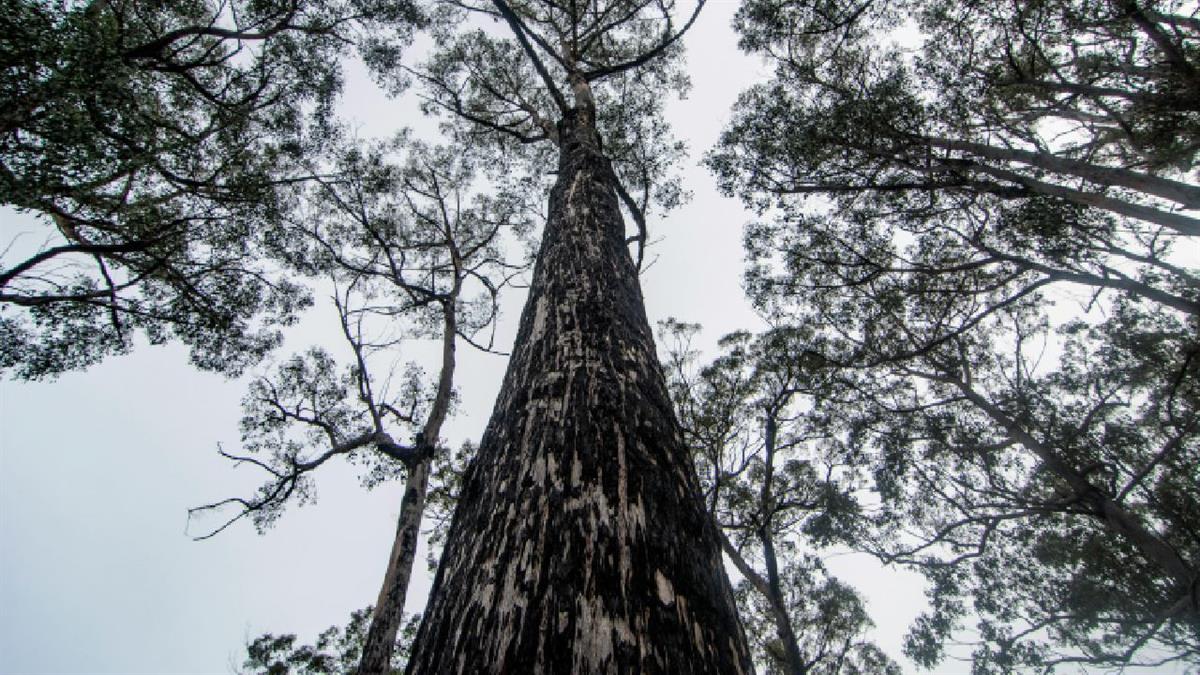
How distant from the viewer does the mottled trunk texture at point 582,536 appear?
93 centimetres

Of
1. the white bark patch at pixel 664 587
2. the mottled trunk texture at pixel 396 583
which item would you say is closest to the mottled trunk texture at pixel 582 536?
the white bark patch at pixel 664 587

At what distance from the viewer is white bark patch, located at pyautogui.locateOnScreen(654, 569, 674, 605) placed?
103 centimetres

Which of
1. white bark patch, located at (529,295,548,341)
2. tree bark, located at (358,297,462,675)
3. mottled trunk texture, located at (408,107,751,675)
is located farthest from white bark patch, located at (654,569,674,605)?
tree bark, located at (358,297,462,675)

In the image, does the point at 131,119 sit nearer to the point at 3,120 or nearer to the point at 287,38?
the point at 3,120

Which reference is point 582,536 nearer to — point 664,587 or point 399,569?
point 664,587

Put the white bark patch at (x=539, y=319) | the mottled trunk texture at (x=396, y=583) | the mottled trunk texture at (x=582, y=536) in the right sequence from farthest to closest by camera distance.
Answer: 1. the mottled trunk texture at (x=396, y=583)
2. the white bark patch at (x=539, y=319)
3. the mottled trunk texture at (x=582, y=536)

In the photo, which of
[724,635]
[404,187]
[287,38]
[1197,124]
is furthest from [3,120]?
[1197,124]

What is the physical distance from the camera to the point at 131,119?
491cm

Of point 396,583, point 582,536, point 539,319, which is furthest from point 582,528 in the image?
point 396,583

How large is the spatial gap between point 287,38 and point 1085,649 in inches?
953

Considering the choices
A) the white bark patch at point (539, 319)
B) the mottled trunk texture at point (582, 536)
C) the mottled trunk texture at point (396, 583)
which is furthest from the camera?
the mottled trunk texture at point (396, 583)

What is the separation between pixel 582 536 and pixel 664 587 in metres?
0.21

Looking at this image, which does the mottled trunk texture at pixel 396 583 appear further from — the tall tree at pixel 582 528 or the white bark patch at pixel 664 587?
the white bark patch at pixel 664 587

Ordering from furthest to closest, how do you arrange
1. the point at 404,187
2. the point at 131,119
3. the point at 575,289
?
the point at 404,187 → the point at 131,119 → the point at 575,289
